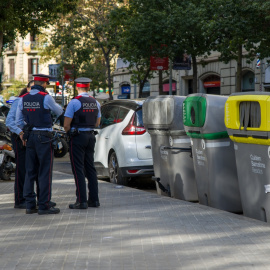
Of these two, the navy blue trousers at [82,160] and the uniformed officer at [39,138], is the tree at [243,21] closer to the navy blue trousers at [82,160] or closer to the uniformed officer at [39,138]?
the navy blue trousers at [82,160]

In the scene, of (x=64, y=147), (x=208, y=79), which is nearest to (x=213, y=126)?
(x=64, y=147)

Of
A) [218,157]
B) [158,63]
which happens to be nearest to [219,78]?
[158,63]

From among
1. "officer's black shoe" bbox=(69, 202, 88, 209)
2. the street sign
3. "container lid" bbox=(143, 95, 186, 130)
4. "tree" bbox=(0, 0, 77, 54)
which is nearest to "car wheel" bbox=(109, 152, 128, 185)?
"container lid" bbox=(143, 95, 186, 130)

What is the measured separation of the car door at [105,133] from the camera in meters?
12.9

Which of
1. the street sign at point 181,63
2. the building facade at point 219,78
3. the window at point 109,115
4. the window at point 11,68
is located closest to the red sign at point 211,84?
the building facade at point 219,78

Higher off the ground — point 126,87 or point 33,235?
point 126,87

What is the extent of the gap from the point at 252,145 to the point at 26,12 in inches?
690

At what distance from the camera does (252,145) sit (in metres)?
8.02

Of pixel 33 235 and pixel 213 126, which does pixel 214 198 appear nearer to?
pixel 213 126

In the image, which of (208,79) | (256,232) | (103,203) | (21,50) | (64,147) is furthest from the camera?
(21,50)

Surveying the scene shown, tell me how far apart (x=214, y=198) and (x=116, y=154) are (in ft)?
11.7

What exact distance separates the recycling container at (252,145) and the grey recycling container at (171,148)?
192cm

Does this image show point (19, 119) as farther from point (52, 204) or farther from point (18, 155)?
point (52, 204)

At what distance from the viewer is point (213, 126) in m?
9.09
